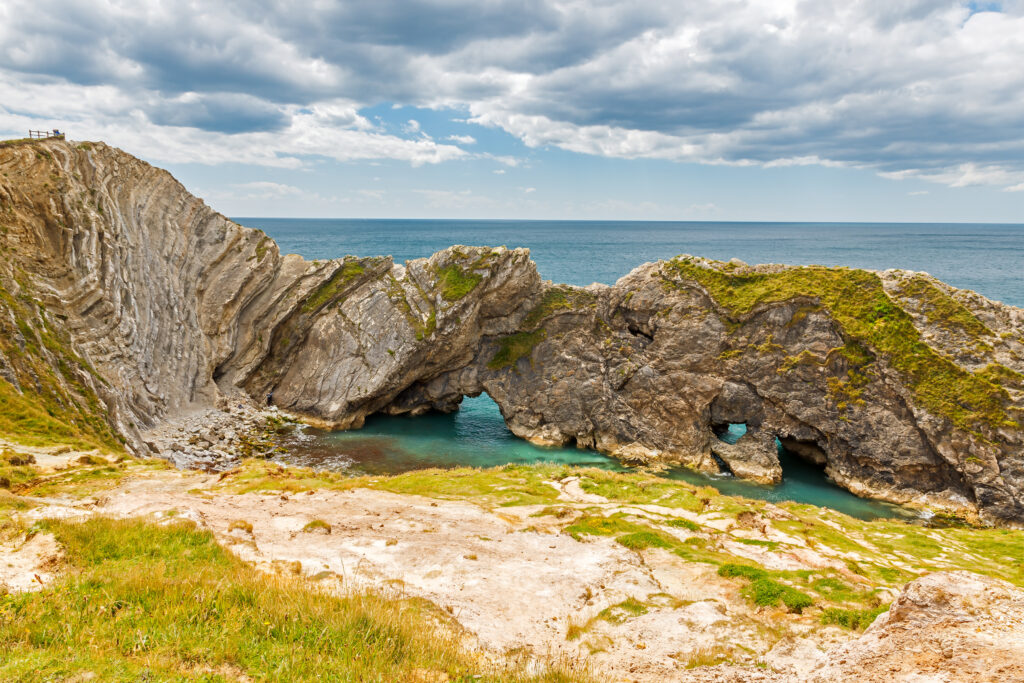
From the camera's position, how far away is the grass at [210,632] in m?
8.22

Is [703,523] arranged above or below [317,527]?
below

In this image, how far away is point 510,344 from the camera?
56219 mm

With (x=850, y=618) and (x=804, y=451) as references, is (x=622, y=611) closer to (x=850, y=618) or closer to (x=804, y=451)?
(x=850, y=618)

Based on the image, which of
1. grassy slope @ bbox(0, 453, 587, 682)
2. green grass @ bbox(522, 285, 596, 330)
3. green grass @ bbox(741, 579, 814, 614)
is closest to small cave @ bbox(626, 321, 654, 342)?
green grass @ bbox(522, 285, 596, 330)

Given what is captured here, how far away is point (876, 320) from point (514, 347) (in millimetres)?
31002

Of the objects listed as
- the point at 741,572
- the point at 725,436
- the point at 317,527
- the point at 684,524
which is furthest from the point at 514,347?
the point at 741,572

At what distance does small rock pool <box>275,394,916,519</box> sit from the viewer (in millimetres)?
41625

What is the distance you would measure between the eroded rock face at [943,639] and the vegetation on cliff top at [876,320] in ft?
115

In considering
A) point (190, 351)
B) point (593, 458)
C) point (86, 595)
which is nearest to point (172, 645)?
point (86, 595)

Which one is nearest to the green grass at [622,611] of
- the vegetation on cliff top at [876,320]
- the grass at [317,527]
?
the grass at [317,527]

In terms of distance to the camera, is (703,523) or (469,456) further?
(469,456)

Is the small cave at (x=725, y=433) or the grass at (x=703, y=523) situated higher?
the grass at (x=703, y=523)

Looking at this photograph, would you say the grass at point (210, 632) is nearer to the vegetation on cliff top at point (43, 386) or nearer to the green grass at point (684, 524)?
the green grass at point (684, 524)

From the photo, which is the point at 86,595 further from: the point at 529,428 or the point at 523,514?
the point at 529,428
